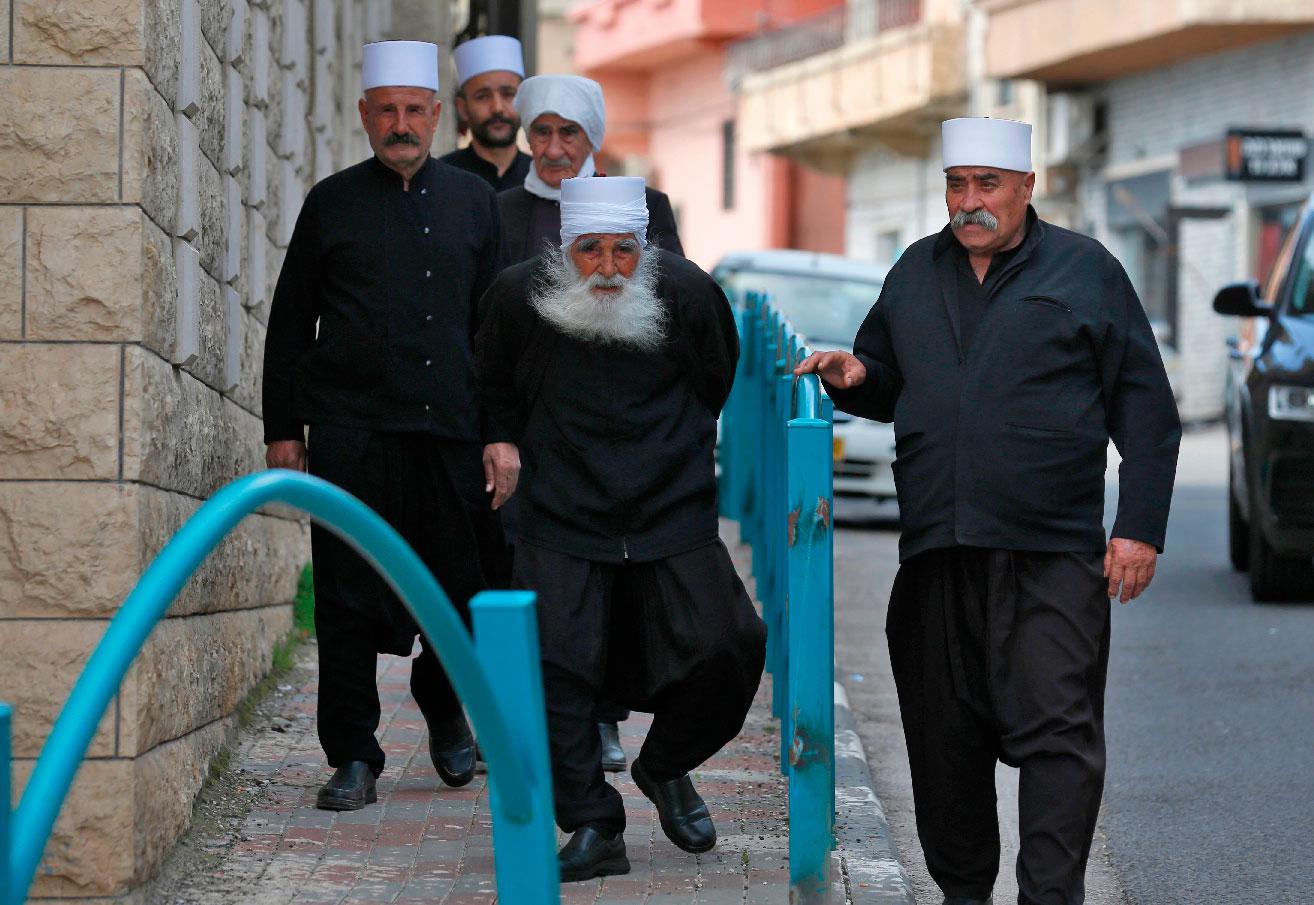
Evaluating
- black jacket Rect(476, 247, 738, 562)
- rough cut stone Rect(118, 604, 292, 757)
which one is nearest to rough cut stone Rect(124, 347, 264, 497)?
rough cut stone Rect(118, 604, 292, 757)

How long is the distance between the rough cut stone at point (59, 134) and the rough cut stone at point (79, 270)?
5 cm

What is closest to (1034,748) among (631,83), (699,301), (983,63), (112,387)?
(699,301)

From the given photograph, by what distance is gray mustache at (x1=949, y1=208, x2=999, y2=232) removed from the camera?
215 inches

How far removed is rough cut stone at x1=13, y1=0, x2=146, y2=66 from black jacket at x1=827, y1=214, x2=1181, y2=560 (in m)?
1.93

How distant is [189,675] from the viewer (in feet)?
20.1

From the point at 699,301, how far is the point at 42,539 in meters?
1.70

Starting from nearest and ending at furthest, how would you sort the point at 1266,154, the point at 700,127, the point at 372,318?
the point at 372,318, the point at 1266,154, the point at 700,127

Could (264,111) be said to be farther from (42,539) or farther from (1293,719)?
(1293,719)

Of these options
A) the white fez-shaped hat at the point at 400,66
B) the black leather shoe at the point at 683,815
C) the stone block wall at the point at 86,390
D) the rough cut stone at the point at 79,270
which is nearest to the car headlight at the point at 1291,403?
the white fez-shaped hat at the point at 400,66

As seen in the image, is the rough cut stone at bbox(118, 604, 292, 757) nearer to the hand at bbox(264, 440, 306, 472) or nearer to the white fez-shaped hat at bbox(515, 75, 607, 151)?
the hand at bbox(264, 440, 306, 472)

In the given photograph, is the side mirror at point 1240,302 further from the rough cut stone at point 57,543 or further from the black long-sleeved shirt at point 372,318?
the rough cut stone at point 57,543

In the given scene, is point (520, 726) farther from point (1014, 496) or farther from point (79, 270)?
point (79, 270)

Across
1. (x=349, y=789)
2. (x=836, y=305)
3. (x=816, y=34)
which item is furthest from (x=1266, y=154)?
(x=349, y=789)

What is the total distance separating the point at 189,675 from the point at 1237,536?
843cm
